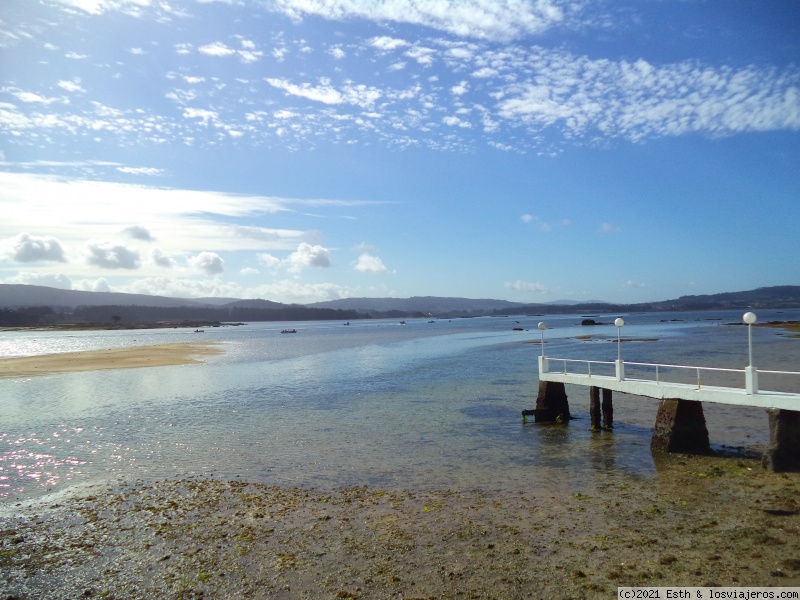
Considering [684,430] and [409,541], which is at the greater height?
[684,430]

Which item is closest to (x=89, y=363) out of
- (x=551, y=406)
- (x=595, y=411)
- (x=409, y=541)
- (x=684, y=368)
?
(x=551, y=406)

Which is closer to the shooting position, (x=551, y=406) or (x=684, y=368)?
(x=684, y=368)

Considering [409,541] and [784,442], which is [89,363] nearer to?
[409,541]

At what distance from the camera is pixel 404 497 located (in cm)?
1441

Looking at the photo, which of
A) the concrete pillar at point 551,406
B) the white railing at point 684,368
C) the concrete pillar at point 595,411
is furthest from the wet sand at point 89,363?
the concrete pillar at point 595,411

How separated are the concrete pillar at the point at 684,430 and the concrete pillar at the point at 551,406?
6.52 metres

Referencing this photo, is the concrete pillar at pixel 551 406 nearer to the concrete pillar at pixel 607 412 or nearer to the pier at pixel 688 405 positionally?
the pier at pixel 688 405

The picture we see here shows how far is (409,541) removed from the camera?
11.2 metres

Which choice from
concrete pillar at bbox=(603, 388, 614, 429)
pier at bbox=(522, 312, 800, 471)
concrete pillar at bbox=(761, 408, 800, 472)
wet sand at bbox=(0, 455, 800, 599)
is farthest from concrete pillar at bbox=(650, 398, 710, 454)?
concrete pillar at bbox=(603, 388, 614, 429)

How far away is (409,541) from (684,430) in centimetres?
1111

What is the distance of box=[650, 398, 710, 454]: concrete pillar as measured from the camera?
57.9 feet

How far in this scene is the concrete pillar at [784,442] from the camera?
577 inches

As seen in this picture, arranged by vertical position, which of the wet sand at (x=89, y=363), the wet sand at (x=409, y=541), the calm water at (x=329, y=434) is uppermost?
the wet sand at (x=409, y=541)

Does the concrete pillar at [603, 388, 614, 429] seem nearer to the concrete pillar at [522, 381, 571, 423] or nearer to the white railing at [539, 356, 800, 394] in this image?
the white railing at [539, 356, 800, 394]
